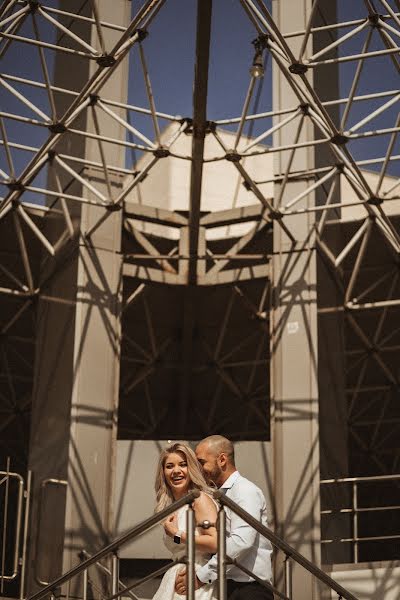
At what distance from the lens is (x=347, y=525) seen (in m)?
18.0

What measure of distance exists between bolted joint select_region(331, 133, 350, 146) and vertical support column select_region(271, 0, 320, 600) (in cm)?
211

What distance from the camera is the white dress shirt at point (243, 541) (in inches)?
266

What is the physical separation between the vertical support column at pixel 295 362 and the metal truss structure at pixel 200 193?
9 cm

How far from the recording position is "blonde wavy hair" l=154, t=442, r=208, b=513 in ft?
22.0

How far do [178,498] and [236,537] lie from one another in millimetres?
470

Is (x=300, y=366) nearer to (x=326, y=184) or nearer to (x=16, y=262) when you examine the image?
(x=326, y=184)

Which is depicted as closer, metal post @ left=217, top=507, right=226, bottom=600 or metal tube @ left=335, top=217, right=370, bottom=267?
metal post @ left=217, top=507, right=226, bottom=600

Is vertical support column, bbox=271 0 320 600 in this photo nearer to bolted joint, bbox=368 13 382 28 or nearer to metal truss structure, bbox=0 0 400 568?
metal truss structure, bbox=0 0 400 568

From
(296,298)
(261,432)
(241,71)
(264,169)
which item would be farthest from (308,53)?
(261,432)

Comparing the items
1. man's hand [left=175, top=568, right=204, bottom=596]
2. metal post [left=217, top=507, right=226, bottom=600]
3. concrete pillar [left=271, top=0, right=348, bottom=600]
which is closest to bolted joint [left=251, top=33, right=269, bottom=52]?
concrete pillar [left=271, top=0, right=348, bottom=600]

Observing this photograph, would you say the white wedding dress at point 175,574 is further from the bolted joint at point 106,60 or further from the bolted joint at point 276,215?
the bolted joint at point 276,215

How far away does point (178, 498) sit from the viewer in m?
6.75

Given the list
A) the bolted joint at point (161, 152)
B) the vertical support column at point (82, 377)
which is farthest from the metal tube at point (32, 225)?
the bolted joint at point (161, 152)

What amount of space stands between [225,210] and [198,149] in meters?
3.17
